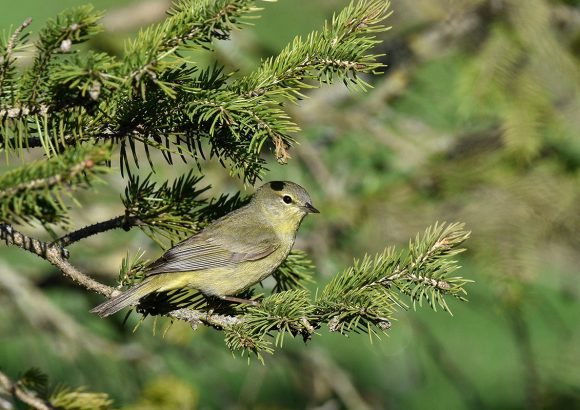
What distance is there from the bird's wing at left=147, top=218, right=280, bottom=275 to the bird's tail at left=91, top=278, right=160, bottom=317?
40 centimetres

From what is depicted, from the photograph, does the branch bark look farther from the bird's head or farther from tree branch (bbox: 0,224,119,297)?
the bird's head

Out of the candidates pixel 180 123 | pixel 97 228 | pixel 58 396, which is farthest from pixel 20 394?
pixel 180 123

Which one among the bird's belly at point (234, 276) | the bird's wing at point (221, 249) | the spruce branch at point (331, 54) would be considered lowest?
the bird's belly at point (234, 276)

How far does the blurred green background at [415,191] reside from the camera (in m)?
3.99

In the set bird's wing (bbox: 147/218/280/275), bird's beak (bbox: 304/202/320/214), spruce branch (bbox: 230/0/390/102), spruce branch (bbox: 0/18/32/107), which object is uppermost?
spruce branch (bbox: 230/0/390/102)

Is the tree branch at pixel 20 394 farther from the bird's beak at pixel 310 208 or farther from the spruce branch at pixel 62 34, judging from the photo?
the bird's beak at pixel 310 208

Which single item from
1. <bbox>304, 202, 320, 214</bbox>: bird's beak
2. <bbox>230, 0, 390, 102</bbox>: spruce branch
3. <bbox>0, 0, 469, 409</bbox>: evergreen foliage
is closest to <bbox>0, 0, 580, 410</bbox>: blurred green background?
<bbox>304, 202, 320, 214</bbox>: bird's beak

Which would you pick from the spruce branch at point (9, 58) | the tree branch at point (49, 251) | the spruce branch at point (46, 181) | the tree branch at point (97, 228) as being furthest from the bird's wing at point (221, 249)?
the spruce branch at point (46, 181)

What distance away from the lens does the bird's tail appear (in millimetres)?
2830

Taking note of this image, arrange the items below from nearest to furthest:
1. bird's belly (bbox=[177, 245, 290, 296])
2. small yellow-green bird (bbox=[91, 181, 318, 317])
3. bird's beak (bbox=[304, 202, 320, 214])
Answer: small yellow-green bird (bbox=[91, 181, 318, 317]), bird's belly (bbox=[177, 245, 290, 296]), bird's beak (bbox=[304, 202, 320, 214])

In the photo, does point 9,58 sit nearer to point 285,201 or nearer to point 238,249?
point 238,249

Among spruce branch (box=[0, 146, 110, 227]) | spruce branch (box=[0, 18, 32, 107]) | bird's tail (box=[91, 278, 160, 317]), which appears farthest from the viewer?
bird's tail (box=[91, 278, 160, 317])

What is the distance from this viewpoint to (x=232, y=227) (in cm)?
418

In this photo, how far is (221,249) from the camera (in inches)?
162
